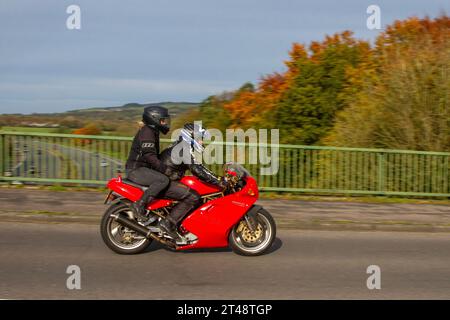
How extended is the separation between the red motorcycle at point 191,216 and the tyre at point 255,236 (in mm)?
38

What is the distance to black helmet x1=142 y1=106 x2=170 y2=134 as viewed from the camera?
8.07 metres

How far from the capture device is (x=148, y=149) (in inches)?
316

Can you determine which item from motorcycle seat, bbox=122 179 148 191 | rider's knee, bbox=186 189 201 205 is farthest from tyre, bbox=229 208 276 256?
motorcycle seat, bbox=122 179 148 191

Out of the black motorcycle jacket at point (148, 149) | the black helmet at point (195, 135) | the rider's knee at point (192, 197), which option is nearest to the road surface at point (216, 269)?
the rider's knee at point (192, 197)

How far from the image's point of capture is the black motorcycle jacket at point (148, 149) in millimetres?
8031

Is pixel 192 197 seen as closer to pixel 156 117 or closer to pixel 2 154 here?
pixel 156 117

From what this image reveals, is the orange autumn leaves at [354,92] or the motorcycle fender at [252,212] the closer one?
the motorcycle fender at [252,212]

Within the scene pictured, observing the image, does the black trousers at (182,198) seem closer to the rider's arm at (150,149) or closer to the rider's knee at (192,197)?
the rider's knee at (192,197)

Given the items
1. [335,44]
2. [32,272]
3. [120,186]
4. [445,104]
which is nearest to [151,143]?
[120,186]

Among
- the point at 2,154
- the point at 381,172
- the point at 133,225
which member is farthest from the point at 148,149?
the point at 381,172

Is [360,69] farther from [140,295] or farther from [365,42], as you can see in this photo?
[140,295]

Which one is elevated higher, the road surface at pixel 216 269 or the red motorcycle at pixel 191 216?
the red motorcycle at pixel 191 216

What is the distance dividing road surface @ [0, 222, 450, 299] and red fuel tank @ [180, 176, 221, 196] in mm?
897

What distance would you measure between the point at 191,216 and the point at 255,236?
3.15ft
